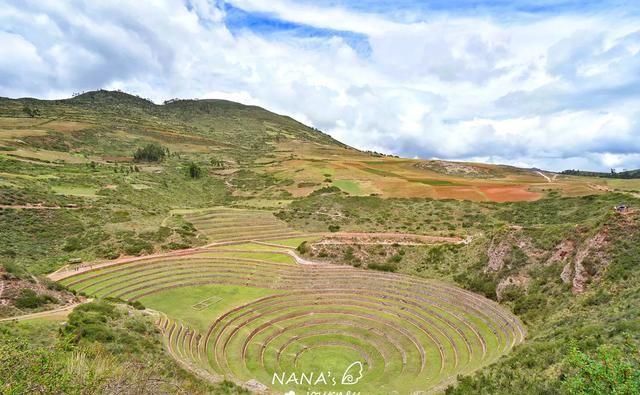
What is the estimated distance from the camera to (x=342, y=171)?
86.6 m

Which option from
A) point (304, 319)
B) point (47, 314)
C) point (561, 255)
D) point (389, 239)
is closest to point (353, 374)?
point (304, 319)

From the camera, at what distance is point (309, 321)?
25484mm

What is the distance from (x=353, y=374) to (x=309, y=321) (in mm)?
6116

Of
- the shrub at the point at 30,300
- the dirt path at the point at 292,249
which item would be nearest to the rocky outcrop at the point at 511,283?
the dirt path at the point at 292,249

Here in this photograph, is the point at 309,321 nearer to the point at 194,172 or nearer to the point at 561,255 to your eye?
the point at 561,255

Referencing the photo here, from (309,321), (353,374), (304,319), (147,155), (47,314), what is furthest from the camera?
(147,155)

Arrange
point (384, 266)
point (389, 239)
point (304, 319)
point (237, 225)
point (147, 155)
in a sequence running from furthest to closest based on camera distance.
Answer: point (147, 155), point (237, 225), point (389, 239), point (384, 266), point (304, 319)

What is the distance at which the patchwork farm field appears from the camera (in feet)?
65.0

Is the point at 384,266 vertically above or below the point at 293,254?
below

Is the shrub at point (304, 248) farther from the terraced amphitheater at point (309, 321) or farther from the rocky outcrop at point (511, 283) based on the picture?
the rocky outcrop at point (511, 283)

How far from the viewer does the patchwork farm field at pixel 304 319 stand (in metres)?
19.8

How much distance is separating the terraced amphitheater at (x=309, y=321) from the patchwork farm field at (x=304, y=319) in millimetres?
77

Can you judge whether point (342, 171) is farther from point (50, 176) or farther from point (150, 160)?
point (50, 176)

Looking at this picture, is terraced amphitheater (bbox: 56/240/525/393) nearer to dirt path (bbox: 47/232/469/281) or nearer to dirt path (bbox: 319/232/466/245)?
dirt path (bbox: 47/232/469/281)
